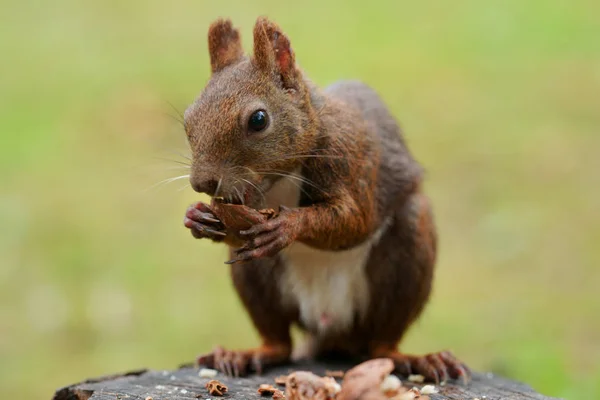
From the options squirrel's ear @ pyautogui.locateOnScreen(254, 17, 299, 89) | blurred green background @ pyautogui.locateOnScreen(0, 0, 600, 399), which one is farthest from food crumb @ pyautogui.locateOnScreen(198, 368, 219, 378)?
blurred green background @ pyautogui.locateOnScreen(0, 0, 600, 399)

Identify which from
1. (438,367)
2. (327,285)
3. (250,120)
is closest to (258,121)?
(250,120)

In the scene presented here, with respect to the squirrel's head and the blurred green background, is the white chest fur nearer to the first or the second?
the squirrel's head

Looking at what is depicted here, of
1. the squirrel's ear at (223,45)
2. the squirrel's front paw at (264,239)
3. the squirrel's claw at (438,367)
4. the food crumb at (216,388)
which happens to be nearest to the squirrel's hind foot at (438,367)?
the squirrel's claw at (438,367)

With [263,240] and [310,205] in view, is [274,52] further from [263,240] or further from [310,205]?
[263,240]

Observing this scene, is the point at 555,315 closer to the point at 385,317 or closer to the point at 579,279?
the point at 579,279

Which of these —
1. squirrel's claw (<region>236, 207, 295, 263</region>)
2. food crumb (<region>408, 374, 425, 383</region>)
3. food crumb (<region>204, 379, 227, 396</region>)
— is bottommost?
food crumb (<region>408, 374, 425, 383</region>)

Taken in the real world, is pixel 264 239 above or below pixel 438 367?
above
